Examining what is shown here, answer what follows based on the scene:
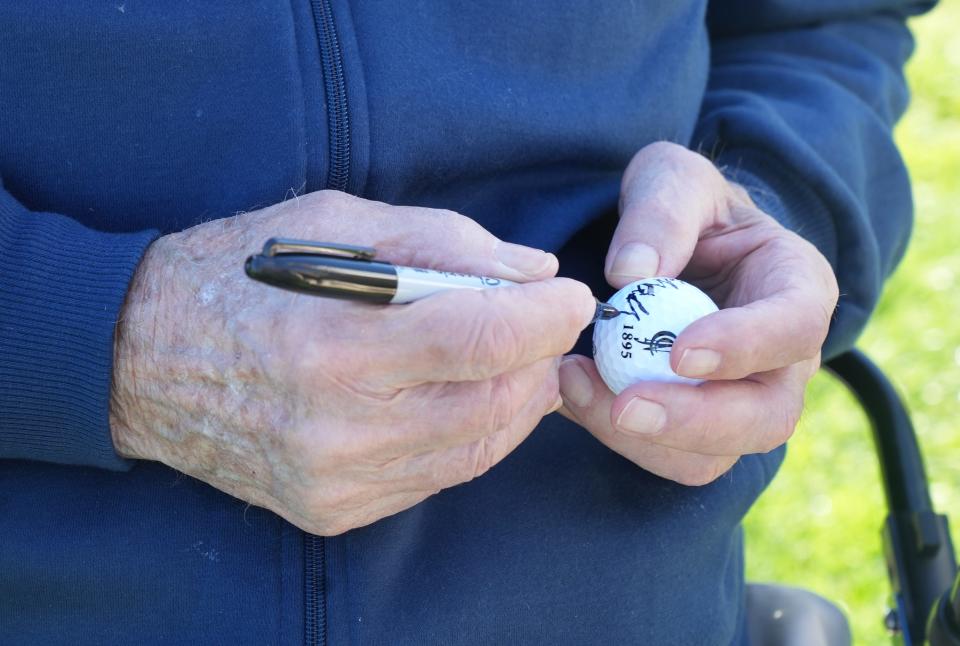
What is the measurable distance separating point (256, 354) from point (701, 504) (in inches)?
26.5

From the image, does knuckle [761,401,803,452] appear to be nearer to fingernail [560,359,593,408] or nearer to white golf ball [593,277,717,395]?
white golf ball [593,277,717,395]

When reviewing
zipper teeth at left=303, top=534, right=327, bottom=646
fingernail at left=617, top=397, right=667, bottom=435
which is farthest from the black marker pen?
zipper teeth at left=303, top=534, right=327, bottom=646

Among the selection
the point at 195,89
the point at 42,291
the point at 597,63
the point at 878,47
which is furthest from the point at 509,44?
the point at 878,47

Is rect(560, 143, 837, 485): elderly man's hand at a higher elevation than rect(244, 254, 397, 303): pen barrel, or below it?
below

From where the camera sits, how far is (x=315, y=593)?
1129mm

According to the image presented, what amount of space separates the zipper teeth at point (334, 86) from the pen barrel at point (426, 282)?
267mm

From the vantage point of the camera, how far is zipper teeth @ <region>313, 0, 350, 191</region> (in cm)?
115

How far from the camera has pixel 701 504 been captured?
4.32ft

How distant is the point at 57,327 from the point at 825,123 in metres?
1.27

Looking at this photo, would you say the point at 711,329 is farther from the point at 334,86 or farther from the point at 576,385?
the point at 334,86

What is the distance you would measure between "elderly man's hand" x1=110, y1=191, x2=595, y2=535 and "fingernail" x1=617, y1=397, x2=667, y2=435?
0.09 meters

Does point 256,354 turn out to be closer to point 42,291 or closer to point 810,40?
point 42,291

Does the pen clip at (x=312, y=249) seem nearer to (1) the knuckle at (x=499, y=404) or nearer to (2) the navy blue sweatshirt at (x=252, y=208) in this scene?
(1) the knuckle at (x=499, y=404)

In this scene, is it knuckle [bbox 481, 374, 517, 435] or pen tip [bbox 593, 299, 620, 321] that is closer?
knuckle [bbox 481, 374, 517, 435]
